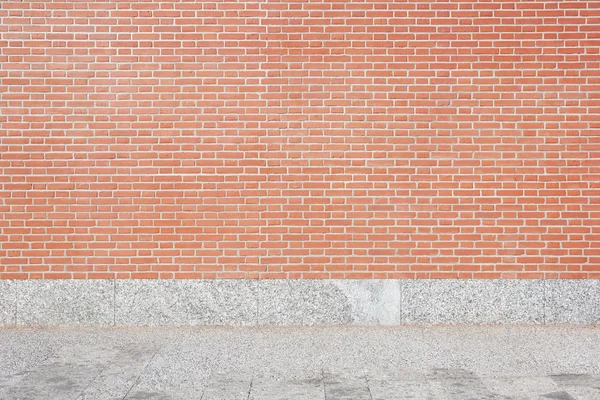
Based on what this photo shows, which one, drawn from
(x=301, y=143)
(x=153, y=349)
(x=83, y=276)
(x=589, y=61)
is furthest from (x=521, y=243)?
(x=83, y=276)

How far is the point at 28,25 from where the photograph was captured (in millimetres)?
6461

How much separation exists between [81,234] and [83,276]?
1.44ft

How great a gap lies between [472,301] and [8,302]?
4808mm

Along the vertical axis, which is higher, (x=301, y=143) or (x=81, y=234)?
(x=301, y=143)

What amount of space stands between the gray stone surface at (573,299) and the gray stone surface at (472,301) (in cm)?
10

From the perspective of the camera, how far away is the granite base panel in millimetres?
6438

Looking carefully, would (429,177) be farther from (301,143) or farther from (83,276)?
(83,276)

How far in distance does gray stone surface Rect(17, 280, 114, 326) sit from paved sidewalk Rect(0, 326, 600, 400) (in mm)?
169

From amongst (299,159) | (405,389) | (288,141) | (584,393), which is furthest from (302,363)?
(288,141)

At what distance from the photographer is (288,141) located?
255 inches

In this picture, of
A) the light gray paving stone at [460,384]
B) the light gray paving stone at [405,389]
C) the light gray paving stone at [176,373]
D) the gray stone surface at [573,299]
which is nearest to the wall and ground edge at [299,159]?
the gray stone surface at [573,299]

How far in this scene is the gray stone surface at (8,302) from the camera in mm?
6426

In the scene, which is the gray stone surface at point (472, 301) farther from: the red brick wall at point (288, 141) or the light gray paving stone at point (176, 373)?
the light gray paving stone at point (176, 373)

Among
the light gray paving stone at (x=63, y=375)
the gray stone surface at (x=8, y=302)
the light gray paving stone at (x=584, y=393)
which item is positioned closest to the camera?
the light gray paving stone at (x=584, y=393)
